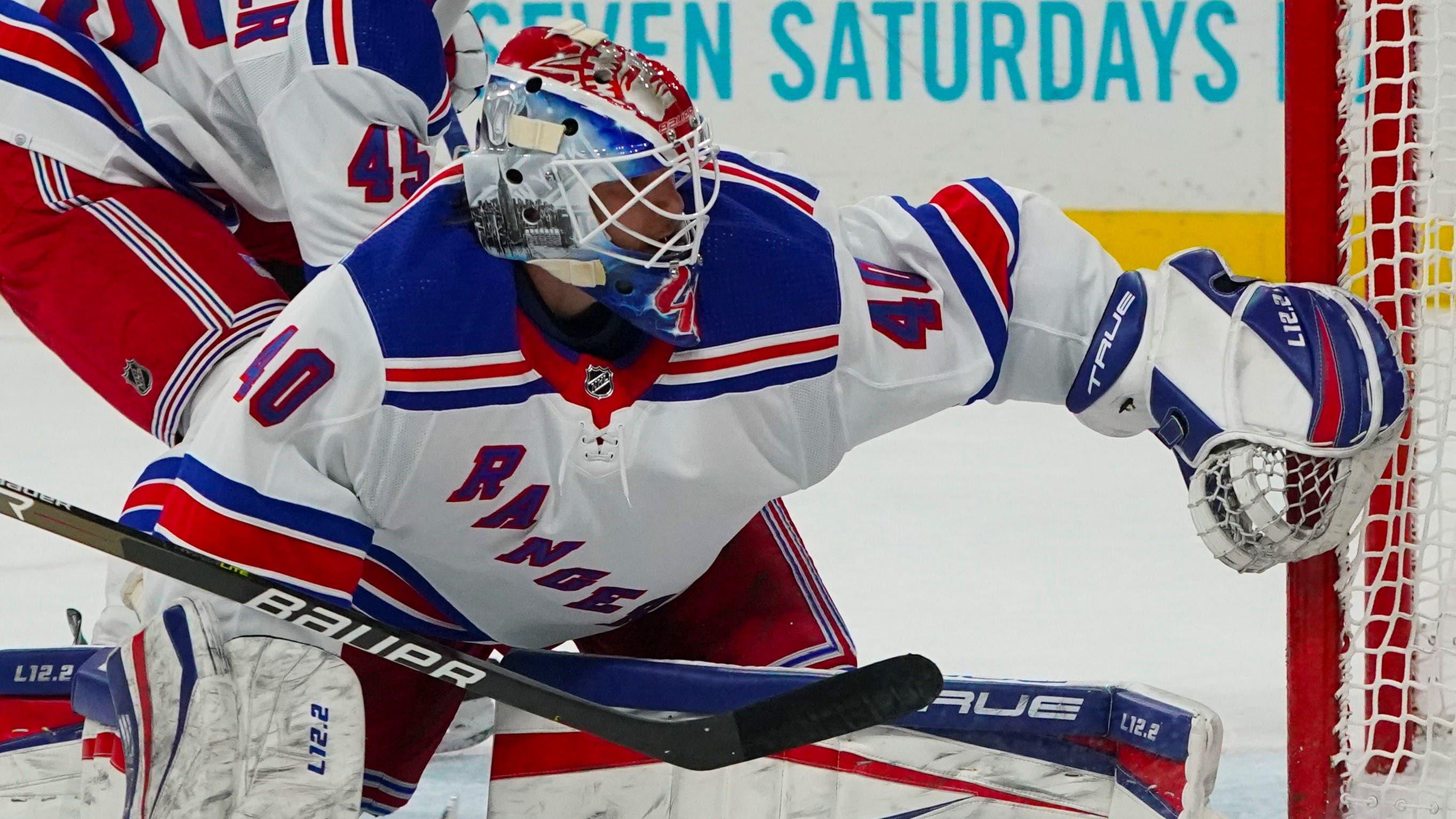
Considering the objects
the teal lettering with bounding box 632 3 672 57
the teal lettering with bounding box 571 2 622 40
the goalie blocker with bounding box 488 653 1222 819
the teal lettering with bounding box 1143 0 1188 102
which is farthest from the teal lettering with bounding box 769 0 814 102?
the goalie blocker with bounding box 488 653 1222 819

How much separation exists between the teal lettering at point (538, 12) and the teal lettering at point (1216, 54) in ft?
5.26

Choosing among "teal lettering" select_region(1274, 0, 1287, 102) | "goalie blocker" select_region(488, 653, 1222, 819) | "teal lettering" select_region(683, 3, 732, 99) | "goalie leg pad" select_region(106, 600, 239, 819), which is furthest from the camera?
"teal lettering" select_region(683, 3, 732, 99)

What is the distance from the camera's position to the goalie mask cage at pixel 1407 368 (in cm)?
194

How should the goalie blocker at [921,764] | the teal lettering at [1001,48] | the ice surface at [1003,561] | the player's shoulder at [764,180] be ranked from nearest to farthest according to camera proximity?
the goalie blocker at [921,764] → the player's shoulder at [764,180] → the ice surface at [1003,561] → the teal lettering at [1001,48]

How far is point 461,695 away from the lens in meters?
2.23

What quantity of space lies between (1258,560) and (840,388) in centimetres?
46

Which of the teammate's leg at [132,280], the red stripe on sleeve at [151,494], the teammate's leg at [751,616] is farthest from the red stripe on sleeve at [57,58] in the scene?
the teammate's leg at [751,616]

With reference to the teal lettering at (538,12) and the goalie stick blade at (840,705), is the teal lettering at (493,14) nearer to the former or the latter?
the teal lettering at (538,12)

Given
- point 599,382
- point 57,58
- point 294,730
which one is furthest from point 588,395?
point 57,58

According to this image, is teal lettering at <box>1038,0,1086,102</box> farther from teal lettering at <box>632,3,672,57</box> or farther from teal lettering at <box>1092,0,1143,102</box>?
teal lettering at <box>632,3,672,57</box>

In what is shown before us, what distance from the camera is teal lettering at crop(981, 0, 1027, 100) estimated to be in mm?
4578

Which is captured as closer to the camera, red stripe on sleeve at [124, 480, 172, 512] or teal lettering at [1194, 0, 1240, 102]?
red stripe on sleeve at [124, 480, 172, 512]

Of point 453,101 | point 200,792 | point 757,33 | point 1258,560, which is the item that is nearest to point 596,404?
point 200,792

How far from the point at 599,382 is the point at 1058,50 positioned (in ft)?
10.1
